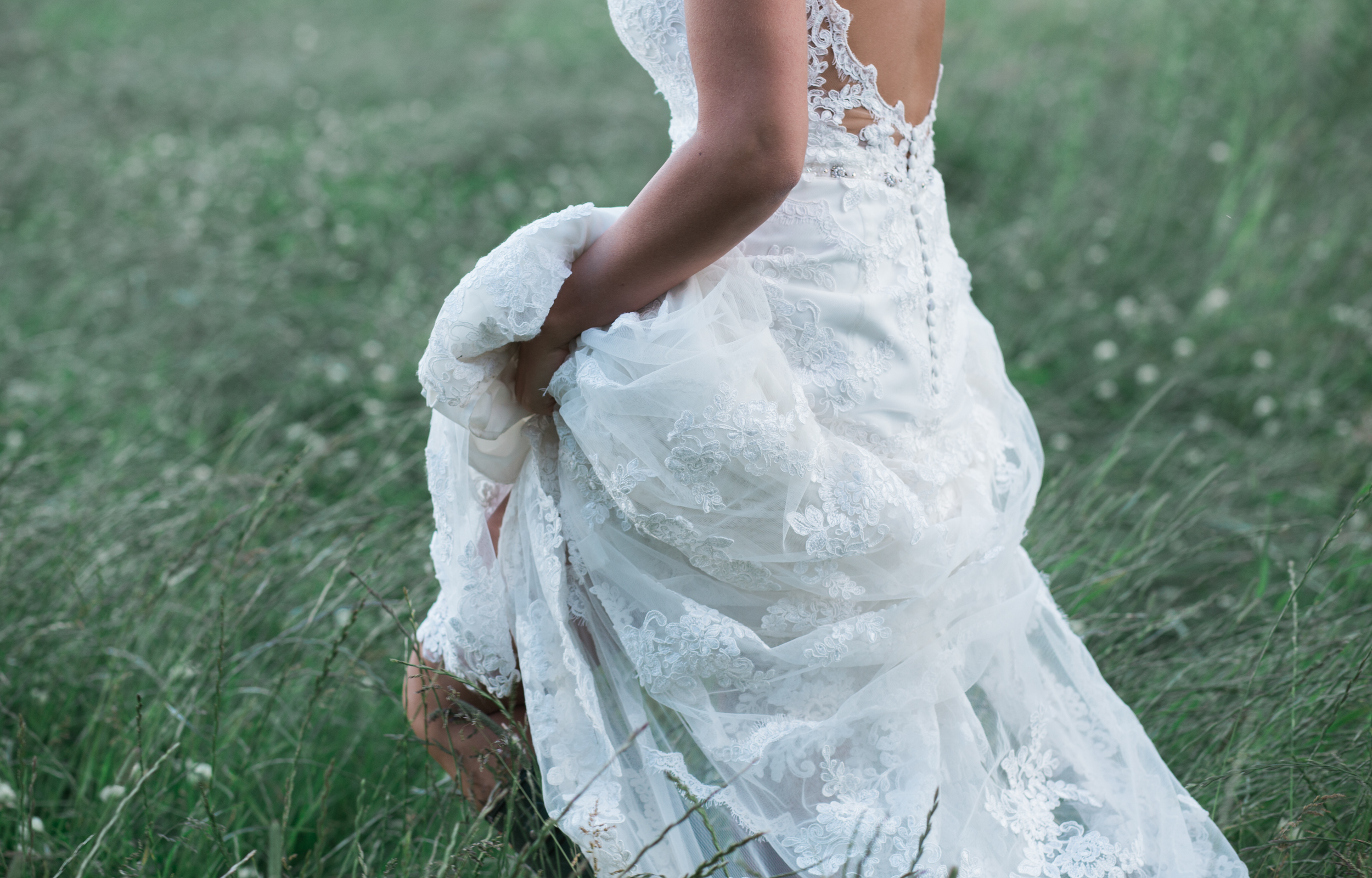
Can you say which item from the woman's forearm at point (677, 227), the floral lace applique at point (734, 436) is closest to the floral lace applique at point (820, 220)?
the woman's forearm at point (677, 227)

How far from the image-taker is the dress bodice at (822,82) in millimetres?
1355

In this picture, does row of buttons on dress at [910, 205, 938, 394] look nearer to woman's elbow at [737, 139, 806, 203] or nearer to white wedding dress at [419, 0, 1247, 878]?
white wedding dress at [419, 0, 1247, 878]

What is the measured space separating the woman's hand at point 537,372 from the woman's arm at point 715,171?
0.02 meters

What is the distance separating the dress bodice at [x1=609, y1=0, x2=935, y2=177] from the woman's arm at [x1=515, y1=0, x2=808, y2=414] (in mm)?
145

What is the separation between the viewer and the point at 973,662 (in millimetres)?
1456

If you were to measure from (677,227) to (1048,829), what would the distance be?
3.04 ft

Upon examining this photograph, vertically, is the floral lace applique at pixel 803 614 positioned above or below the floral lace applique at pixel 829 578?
below

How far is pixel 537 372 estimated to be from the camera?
54.2 inches

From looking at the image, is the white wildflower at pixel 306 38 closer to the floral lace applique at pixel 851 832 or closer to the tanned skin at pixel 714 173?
the tanned skin at pixel 714 173

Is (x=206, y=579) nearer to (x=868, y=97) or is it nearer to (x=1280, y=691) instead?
(x=868, y=97)

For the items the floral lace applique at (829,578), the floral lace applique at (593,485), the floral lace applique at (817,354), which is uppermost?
the floral lace applique at (817,354)

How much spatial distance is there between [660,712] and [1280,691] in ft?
4.10

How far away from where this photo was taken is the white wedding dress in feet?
4.24

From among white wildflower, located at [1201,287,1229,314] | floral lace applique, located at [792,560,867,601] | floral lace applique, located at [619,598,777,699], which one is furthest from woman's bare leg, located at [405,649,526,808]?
white wildflower, located at [1201,287,1229,314]
